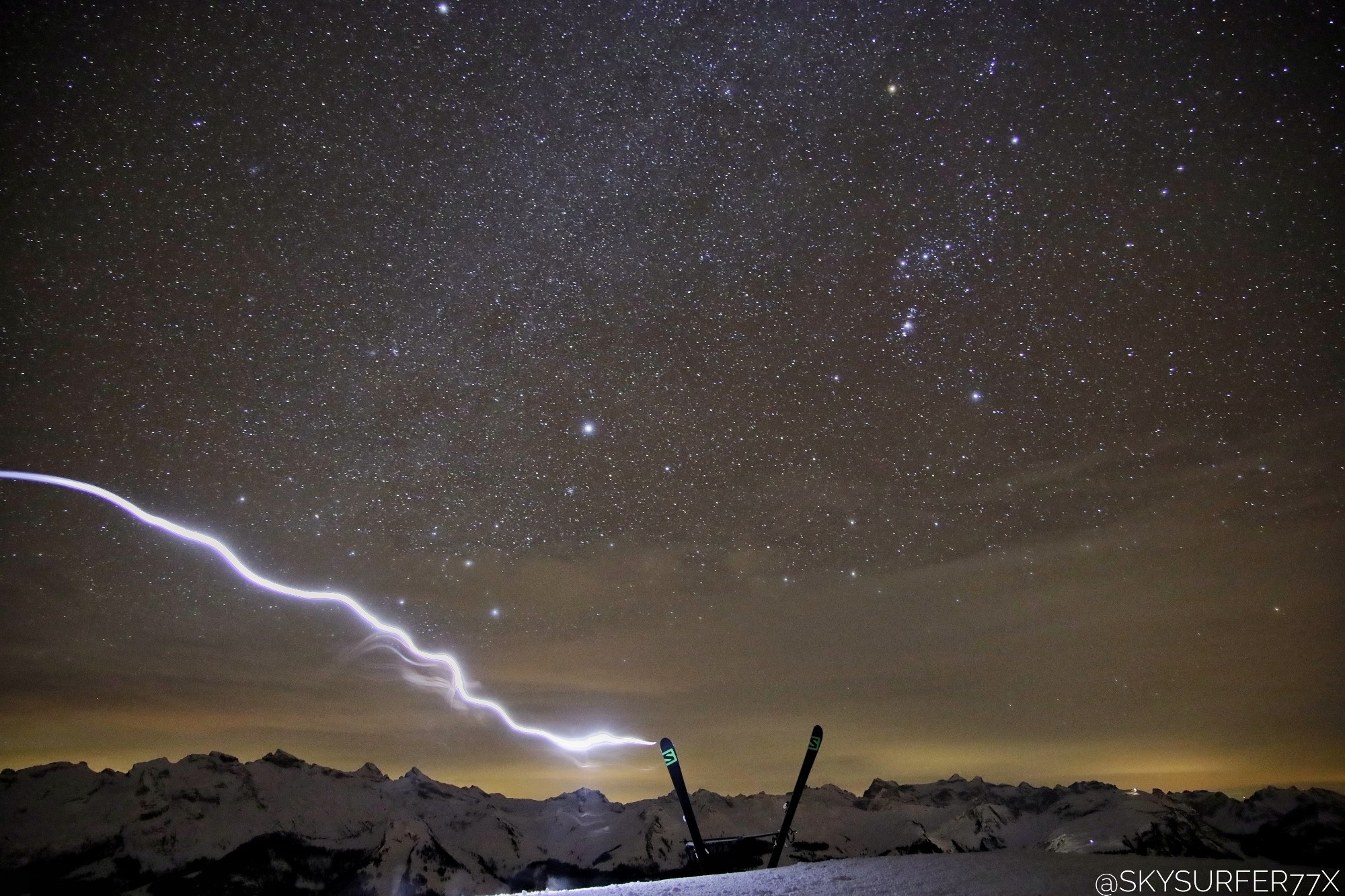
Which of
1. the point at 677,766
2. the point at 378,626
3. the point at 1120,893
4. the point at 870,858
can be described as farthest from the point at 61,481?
the point at 1120,893

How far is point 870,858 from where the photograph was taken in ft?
52.0

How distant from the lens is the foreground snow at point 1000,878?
10.5 meters

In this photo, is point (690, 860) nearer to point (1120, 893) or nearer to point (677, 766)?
point (677, 766)

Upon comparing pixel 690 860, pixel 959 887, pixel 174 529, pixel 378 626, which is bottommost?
pixel 690 860

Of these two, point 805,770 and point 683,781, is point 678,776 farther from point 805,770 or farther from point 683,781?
point 805,770

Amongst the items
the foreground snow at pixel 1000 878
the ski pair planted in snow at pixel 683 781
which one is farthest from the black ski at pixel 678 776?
the foreground snow at pixel 1000 878

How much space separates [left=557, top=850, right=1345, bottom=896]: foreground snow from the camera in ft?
34.3

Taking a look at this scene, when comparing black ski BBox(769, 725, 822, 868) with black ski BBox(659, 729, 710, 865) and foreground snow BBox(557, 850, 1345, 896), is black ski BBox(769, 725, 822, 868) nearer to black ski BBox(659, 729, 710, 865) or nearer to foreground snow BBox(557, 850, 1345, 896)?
black ski BBox(659, 729, 710, 865)

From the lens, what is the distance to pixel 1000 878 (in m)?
11.5

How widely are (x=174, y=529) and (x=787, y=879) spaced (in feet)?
114

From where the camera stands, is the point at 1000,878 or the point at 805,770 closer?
the point at 1000,878

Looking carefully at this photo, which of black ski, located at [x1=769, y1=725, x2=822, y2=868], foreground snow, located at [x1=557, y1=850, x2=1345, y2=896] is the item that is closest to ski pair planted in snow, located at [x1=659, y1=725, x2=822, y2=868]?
black ski, located at [x1=769, y1=725, x2=822, y2=868]

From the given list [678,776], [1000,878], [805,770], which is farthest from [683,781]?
[1000,878]

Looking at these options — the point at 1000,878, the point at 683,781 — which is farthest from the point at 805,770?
the point at 1000,878
